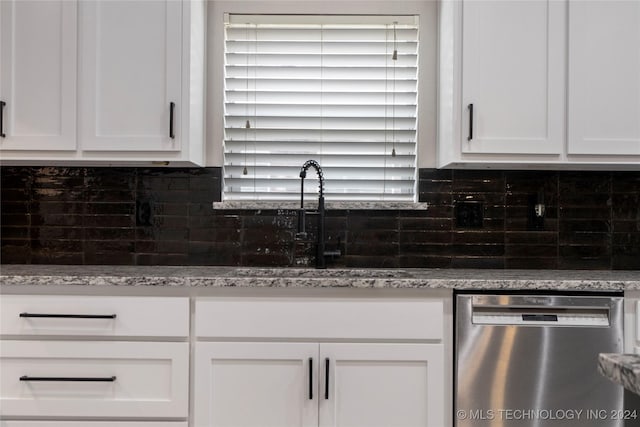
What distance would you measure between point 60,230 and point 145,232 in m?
0.42

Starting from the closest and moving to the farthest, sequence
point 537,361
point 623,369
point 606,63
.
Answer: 1. point 623,369
2. point 537,361
3. point 606,63

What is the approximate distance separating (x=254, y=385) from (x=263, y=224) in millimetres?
828

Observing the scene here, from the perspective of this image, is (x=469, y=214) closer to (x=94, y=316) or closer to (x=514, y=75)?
(x=514, y=75)

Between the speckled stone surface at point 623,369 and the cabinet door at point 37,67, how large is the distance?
2.02 metres

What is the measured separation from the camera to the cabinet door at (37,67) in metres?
1.97

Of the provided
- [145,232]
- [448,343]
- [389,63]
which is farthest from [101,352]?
[389,63]

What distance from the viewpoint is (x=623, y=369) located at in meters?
0.60

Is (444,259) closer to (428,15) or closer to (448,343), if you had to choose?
(448,343)

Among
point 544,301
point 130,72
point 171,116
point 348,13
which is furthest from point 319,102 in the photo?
point 544,301

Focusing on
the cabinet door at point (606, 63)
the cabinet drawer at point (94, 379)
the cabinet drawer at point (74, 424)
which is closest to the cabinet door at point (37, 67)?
the cabinet drawer at point (94, 379)

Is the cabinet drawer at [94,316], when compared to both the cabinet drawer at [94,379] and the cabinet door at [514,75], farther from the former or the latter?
the cabinet door at [514,75]

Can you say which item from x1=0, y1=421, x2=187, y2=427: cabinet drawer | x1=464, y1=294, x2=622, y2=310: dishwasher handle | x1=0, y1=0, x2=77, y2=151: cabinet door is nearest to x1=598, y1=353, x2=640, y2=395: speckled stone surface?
x1=464, y1=294, x2=622, y2=310: dishwasher handle

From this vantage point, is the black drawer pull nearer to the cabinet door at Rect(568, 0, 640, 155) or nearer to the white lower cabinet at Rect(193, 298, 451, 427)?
the white lower cabinet at Rect(193, 298, 451, 427)

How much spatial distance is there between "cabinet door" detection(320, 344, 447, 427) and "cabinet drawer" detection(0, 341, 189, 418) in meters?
0.54
